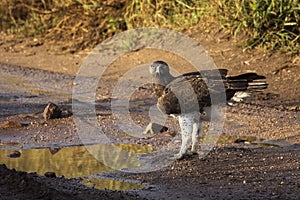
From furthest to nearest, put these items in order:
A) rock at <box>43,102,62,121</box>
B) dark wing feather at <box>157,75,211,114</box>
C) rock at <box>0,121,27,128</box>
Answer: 1. rock at <box>43,102,62,121</box>
2. rock at <box>0,121,27,128</box>
3. dark wing feather at <box>157,75,211,114</box>

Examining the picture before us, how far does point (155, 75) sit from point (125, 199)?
5.90 feet

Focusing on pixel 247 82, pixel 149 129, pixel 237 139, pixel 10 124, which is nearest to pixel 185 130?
pixel 247 82

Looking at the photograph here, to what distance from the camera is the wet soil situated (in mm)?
5270

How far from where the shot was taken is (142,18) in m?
13.0

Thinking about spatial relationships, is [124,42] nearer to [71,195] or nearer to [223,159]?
[223,159]

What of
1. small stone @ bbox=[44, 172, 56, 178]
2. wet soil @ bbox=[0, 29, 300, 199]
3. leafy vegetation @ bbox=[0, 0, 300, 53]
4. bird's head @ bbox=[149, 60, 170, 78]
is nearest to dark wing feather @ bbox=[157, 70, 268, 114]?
bird's head @ bbox=[149, 60, 170, 78]

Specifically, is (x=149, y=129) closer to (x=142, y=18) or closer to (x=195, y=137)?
(x=195, y=137)

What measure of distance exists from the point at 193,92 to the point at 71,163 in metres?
1.25

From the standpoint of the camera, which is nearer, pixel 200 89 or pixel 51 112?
pixel 200 89

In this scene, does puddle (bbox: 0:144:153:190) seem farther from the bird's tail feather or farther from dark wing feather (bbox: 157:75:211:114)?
the bird's tail feather

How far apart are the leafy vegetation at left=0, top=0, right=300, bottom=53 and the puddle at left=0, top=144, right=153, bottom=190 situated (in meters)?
4.56

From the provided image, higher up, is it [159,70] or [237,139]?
[159,70]

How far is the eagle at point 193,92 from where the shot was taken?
249 inches

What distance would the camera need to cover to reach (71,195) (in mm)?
4840
